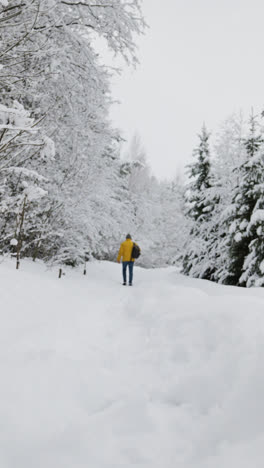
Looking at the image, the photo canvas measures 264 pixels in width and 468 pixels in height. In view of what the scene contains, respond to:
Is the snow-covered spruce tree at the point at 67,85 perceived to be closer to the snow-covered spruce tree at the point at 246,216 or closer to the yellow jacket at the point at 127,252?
the yellow jacket at the point at 127,252

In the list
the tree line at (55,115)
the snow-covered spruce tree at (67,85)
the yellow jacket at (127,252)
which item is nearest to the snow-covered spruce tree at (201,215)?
the yellow jacket at (127,252)

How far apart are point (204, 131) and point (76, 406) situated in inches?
584

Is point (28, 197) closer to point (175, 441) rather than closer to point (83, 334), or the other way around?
point (83, 334)

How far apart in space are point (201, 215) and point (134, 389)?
1190cm

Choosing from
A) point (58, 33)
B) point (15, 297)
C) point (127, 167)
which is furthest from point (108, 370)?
point (127, 167)

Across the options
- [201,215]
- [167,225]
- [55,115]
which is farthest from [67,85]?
[167,225]

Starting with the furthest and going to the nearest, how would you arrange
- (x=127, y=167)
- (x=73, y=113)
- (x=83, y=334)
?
(x=127, y=167) < (x=73, y=113) < (x=83, y=334)

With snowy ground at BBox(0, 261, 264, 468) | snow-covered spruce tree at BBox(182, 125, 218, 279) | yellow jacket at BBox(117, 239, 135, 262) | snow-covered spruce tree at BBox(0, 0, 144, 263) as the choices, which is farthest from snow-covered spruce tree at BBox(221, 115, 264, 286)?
snowy ground at BBox(0, 261, 264, 468)

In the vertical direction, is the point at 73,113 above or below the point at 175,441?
above

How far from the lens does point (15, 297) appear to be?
12.6 feet

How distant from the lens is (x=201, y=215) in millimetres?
13547

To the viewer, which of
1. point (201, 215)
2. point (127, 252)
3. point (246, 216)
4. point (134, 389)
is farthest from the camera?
point (201, 215)

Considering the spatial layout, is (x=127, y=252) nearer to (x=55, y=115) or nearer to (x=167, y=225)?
(x=55, y=115)

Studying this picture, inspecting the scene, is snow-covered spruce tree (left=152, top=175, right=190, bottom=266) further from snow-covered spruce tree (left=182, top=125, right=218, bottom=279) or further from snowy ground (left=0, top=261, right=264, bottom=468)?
snowy ground (left=0, top=261, right=264, bottom=468)
